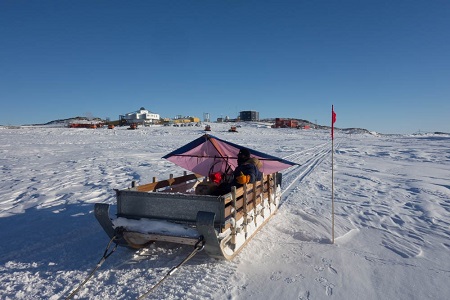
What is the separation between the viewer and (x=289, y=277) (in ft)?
15.3

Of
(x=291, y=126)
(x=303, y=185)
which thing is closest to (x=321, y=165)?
(x=303, y=185)

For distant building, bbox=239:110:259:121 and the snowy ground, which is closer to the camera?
the snowy ground

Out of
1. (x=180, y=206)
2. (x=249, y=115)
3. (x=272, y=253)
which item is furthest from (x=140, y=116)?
(x=272, y=253)

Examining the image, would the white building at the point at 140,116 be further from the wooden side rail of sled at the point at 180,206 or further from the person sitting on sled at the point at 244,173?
the wooden side rail of sled at the point at 180,206

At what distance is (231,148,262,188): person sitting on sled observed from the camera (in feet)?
20.1

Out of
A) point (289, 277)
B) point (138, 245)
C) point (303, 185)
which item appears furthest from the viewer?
point (303, 185)

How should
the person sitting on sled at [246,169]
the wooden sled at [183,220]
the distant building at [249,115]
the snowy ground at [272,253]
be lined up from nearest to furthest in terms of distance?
1. the snowy ground at [272,253]
2. the wooden sled at [183,220]
3. the person sitting on sled at [246,169]
4. the distant building at [249,115]

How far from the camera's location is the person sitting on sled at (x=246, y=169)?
613 centimetres

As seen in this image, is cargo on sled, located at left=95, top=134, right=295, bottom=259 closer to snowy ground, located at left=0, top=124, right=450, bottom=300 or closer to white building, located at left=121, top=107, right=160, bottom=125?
snowy ground, located at left=0, top=124, right=450, bottom=300

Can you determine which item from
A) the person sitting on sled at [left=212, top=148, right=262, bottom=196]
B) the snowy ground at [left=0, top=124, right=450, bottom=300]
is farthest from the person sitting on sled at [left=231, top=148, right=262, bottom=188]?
the snowy ground at [left=0, top=124, right=450, bottom=300]

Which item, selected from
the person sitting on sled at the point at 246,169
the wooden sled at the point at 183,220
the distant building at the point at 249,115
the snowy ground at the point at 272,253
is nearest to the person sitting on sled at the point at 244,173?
the person sitting on sled at the point at 246,169

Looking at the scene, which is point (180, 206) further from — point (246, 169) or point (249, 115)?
point (249, 115)

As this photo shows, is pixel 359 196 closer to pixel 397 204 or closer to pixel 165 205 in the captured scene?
pixel 397 204

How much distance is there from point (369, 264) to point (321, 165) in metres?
11.5
